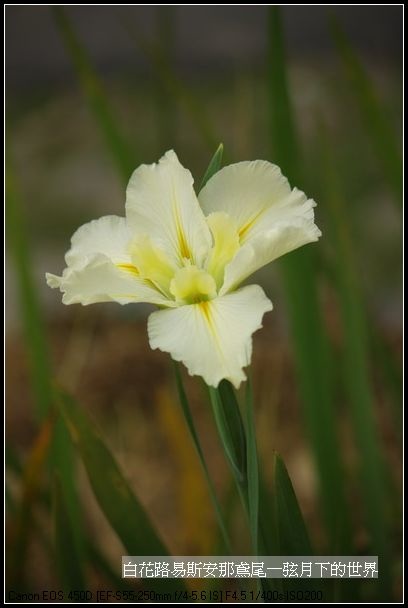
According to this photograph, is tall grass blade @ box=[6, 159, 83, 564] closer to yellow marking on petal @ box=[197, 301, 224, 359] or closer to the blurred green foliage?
the blurred green foliage

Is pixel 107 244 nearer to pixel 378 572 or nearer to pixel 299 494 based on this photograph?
pixel 378 572

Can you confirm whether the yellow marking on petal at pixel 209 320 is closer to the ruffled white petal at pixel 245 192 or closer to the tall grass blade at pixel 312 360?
the ruffled white petal at pixel 245 192

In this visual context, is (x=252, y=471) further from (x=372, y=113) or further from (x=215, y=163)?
(x=372, y=113)

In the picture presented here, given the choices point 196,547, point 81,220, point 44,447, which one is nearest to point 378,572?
point 196,547

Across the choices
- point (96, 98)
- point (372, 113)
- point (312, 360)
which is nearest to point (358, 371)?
point (312, 360)

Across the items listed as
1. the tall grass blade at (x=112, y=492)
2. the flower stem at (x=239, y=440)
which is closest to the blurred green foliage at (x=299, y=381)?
the tall grass blade at (x=112, y=492)
